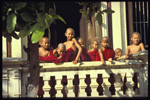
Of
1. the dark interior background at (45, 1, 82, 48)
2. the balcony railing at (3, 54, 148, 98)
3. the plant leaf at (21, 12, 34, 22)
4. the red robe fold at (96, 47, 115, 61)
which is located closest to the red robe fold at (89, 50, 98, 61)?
the red robe fold at (96, 47, 115, 61)

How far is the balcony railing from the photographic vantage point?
774 cm

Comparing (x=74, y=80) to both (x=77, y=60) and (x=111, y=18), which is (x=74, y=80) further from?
(x=111, y=18)

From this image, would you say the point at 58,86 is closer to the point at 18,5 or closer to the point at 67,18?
the point at 18,5

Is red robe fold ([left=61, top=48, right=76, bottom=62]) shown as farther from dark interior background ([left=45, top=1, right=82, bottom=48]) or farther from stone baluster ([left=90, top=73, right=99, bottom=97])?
dark interior background ([left=45, top=1, right=82, bottom=48])

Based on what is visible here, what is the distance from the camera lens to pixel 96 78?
7.81 metres

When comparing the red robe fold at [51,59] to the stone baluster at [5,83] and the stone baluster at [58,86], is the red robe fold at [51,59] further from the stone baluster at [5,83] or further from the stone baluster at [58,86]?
the stone baluster at [5,83]

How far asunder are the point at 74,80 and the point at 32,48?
6.78 ft

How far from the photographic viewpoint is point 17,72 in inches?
290

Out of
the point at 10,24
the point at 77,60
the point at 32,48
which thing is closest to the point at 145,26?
the point at 77,60

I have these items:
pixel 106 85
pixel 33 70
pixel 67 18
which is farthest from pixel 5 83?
pixel 67 18

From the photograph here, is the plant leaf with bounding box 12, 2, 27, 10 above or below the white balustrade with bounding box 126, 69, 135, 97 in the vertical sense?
above

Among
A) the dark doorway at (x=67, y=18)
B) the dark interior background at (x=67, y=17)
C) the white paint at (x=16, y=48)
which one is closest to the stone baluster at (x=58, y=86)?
the white paint at (x=16, y=48)

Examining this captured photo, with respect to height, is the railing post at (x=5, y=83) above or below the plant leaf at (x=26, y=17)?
below

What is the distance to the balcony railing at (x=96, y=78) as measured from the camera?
7.74 meters
